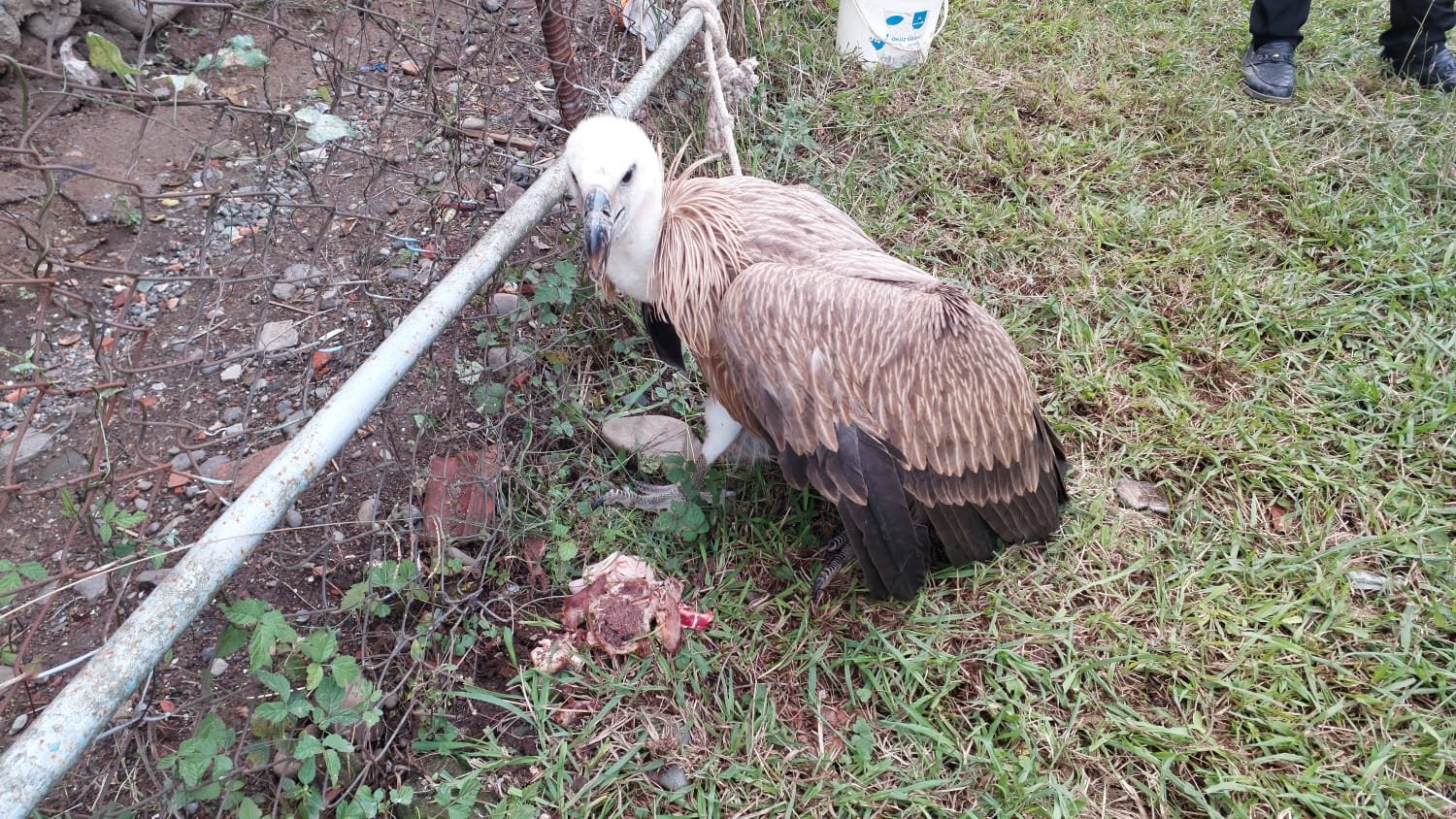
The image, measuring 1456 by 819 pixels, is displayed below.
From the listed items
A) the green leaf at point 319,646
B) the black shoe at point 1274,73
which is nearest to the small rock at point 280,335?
the green leaf at point 319,646

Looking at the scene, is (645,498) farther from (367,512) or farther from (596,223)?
(596,223)

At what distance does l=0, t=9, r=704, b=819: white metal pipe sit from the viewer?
978mm

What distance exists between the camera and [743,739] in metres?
2.09

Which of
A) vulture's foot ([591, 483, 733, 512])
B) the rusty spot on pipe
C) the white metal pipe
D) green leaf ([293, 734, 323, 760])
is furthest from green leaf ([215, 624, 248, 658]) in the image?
the rusty spot on pipe

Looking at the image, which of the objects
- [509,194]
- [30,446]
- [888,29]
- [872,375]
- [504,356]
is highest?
[888,29]

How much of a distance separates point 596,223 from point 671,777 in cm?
137

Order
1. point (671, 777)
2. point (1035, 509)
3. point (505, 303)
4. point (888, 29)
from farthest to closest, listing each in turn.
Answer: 1. point (888, 29)
2. point (505, 303)
3. point (1035, 509)
4. point (671, 777)

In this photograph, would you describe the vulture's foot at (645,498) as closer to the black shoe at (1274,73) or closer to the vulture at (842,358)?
the vulture at (842,358)

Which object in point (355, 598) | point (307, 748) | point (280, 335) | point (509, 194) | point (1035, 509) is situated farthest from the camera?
point (509, 194)

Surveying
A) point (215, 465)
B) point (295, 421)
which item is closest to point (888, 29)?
point (295, 421)

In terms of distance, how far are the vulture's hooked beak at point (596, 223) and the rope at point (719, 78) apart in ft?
3.21

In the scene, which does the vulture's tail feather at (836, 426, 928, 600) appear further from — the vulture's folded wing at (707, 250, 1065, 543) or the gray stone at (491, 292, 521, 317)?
the gray stone at (491, 292, 521, 317)

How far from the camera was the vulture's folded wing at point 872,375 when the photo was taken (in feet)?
6.51

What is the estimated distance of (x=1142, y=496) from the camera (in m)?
2.60
